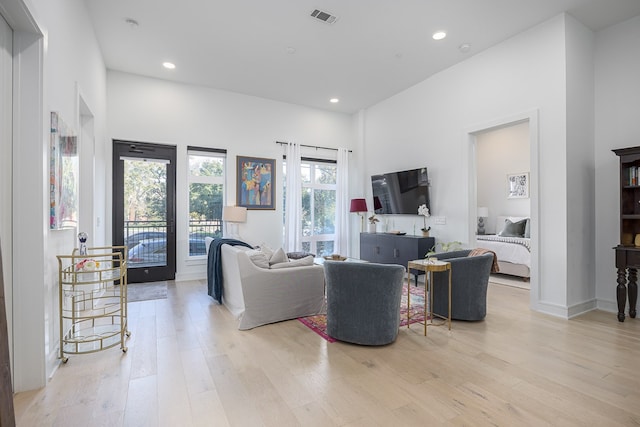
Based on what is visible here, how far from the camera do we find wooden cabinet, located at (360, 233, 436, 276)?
4.99m

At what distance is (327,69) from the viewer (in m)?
5.01

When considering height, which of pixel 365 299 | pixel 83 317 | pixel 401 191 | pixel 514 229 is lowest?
pixel 83 317

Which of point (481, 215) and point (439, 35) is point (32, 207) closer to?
point (439, 35)

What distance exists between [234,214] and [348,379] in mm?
3794

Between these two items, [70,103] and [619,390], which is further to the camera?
[70,103]

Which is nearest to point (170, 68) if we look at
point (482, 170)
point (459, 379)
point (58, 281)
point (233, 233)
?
point (233, 233)

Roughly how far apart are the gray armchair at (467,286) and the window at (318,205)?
364 cm

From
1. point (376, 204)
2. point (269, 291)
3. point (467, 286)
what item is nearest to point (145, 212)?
point (269, 291)

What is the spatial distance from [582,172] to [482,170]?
416cm

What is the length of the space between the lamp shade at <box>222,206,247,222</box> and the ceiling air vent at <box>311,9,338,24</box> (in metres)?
3.14

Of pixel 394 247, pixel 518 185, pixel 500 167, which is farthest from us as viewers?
pixel 500 167

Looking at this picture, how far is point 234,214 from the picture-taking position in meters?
5.41

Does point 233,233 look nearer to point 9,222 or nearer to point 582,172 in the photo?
point 9,222

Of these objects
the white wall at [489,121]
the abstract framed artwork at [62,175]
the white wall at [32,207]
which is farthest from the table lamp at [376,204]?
the white wall at [32,207]
